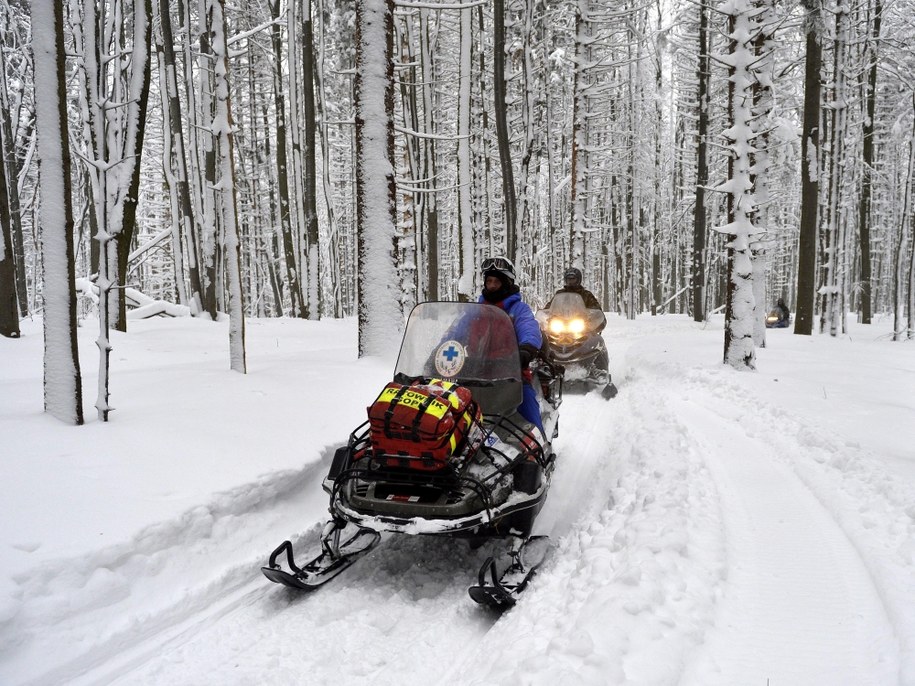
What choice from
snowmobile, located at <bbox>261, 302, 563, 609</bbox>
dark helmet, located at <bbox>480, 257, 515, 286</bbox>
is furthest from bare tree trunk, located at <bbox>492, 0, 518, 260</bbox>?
snowmobile, located at <bbox>261, 302, 563, 609</bbox>

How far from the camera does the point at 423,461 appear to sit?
3.36 m

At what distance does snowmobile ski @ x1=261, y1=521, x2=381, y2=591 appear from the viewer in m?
3.22

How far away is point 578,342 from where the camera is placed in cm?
957

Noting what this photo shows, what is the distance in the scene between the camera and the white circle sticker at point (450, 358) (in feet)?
15.2

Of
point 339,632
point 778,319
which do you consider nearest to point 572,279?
point 339,632

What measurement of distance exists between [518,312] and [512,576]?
2596 millimetres

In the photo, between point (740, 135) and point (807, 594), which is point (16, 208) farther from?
point (807, 594)

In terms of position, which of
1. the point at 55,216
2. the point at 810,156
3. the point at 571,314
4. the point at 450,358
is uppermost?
the point at 810,156

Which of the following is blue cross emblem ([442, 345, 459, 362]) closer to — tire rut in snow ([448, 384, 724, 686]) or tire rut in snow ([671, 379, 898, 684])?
tire rut in snow ([448, 384, 724, 686])

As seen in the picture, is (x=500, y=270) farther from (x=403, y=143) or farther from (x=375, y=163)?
(x=403, y=143)

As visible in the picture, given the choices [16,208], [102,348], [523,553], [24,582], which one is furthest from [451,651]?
[16,208]

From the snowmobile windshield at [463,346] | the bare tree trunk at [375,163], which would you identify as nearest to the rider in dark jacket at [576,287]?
the bare tree trunk at [375,163]

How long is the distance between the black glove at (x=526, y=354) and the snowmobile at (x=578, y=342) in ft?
15.0

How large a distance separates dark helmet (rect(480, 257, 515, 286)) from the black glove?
2.96ft
